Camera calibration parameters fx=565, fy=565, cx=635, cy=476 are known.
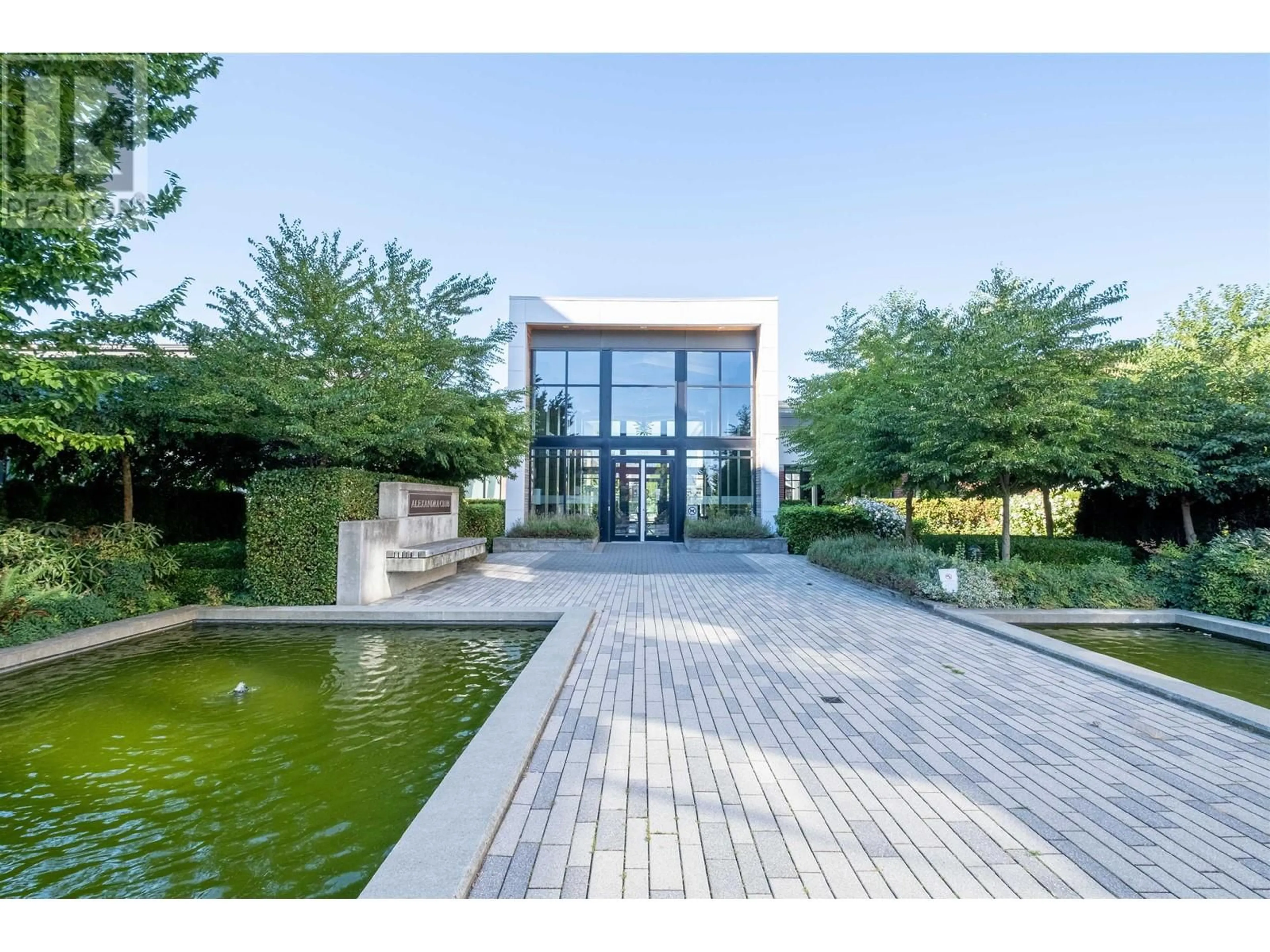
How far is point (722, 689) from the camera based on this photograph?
4.73 meters

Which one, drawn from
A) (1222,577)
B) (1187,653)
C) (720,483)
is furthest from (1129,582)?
(720,483)

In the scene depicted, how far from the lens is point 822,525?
15.8 meters

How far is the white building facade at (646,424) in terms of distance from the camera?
66.2 ft

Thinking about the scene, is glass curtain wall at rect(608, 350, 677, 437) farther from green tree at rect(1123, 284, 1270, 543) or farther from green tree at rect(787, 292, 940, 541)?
green tree at rect(1123, 284, 1270, 543)

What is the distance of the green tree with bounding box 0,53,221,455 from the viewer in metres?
5.18

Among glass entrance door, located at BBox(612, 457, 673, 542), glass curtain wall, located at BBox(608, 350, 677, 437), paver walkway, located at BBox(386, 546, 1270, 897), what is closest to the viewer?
paver walkway, located at BBox(386, 546, 1270, 897)

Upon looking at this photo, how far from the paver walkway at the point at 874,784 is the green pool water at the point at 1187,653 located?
1.18 metres

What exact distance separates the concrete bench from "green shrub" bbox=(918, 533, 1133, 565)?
30.2ft

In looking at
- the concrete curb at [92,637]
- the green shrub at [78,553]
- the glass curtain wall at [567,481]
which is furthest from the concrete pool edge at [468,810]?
the glass curtain wall at [567,481]

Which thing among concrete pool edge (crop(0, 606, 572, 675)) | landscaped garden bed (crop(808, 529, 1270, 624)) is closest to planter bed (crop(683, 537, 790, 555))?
landscaped garden bed (crop(808, 529, 1270, 624))

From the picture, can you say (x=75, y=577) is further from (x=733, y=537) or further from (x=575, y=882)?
(x=733, y=537)

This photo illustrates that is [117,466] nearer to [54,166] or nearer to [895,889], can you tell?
[54,166]

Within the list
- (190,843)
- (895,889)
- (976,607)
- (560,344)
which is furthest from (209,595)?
(560,344)

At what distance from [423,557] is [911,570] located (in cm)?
792
